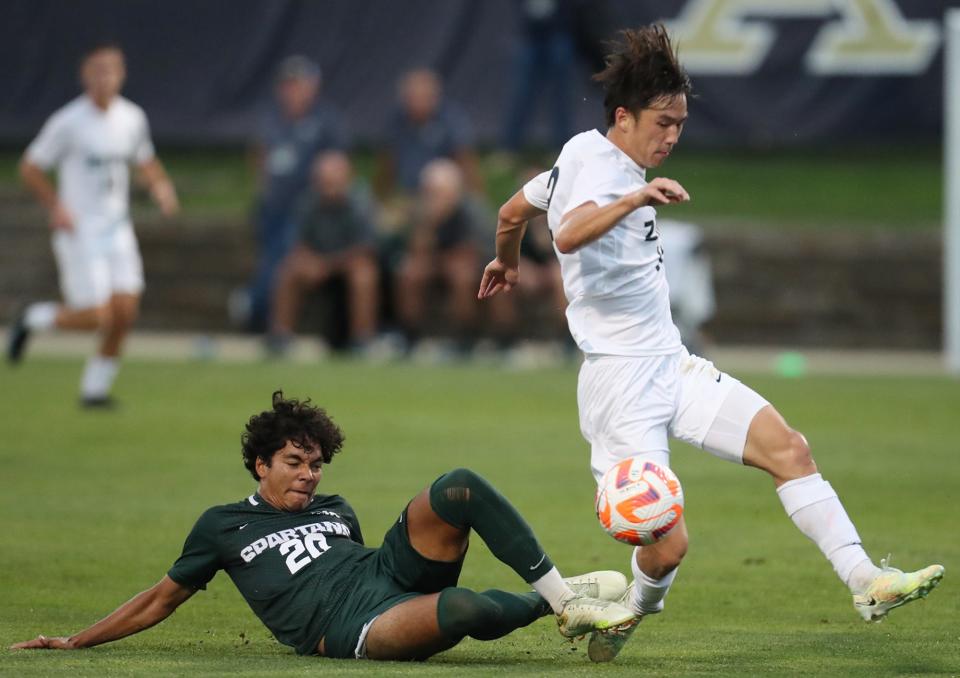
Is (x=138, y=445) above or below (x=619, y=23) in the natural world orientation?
below

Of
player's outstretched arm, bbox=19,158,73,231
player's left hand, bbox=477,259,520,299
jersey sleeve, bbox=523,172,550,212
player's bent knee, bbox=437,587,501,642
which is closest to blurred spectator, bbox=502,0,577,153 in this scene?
player's outstretched arm, bbox=19,158,73,231

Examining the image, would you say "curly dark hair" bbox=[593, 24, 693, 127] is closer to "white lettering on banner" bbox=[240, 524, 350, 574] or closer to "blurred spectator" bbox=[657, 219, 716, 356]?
"white lettering on banner" bbox=[240, 524, 350, 574]

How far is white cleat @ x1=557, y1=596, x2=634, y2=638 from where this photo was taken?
6.28 metres

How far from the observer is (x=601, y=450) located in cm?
683

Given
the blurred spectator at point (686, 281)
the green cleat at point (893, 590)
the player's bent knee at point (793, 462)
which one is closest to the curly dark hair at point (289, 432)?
the player's bent knee at point (793, 462)

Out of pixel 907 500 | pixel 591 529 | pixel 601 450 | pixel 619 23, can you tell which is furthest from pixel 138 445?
pixel 619 23

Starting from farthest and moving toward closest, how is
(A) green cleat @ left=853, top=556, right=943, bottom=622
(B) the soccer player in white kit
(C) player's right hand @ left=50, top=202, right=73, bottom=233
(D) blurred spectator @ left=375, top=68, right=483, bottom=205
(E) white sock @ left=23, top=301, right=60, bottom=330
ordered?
(D) blurred spectator @ left=375, top=68, right=483, bottom=205, (E) white sock @ left=23, top=301, right=60, bottom=330, (C) player's right hand @ left=50, top=202, right=73, bottom=233, (B) the soccer player in white kit, (A) green cleat @ left=853, top=556, right=943, bottom=622

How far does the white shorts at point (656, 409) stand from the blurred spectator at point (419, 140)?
1388 centimetres

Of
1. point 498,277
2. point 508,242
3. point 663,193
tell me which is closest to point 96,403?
point 498,277

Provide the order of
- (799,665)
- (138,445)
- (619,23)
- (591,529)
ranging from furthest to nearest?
(619,23), (138,445), (591,529), (799,665)

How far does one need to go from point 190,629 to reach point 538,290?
1311 centimetres

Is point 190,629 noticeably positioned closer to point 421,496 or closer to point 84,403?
point 421,496

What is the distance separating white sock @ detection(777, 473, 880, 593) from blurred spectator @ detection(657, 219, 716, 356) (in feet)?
36.7

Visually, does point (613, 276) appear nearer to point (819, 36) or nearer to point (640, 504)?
point (640, 504)
